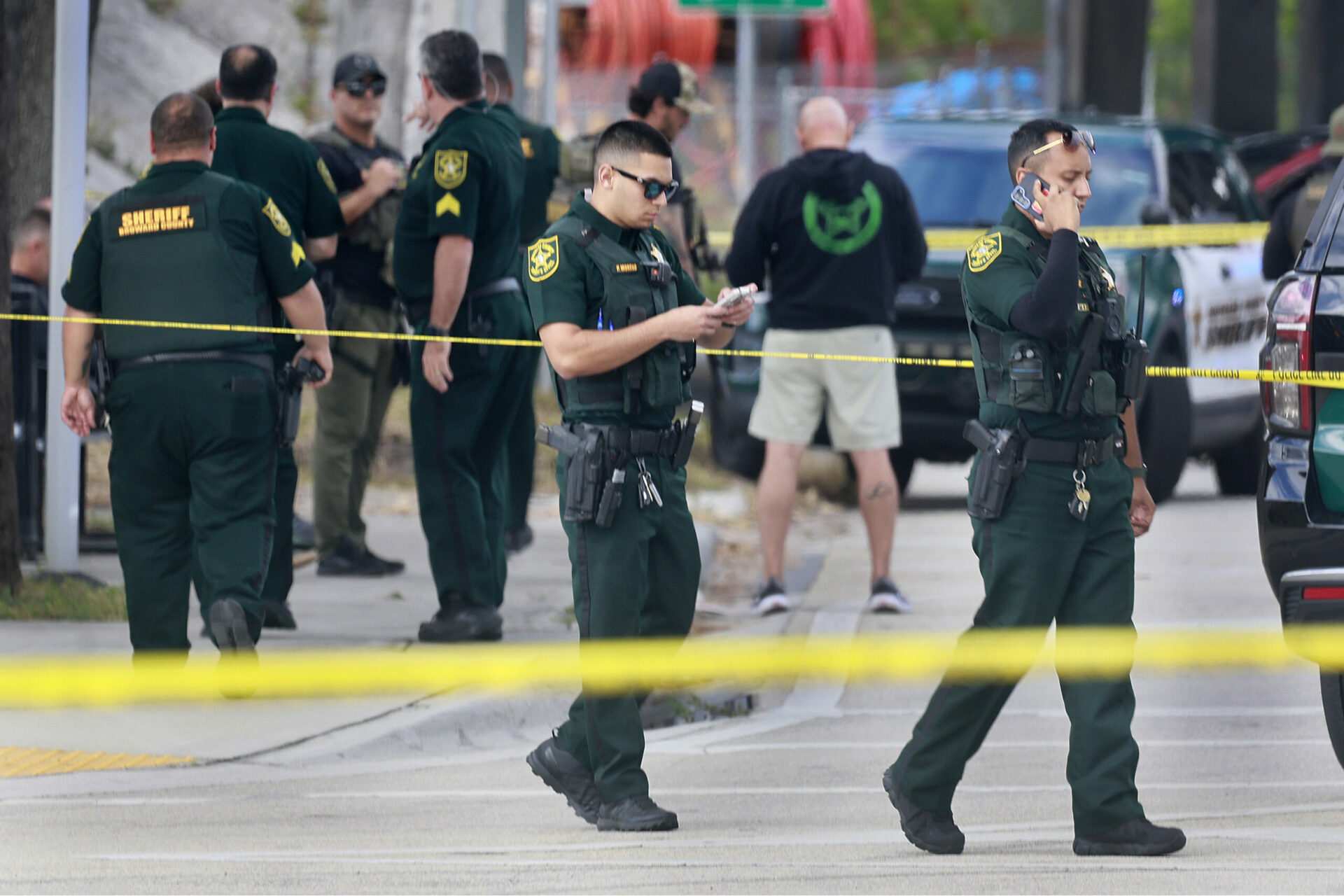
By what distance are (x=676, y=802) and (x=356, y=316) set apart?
396 centimetres

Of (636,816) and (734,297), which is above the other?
(734,297)

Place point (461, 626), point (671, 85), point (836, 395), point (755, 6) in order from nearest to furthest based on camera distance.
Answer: point (461, 626), point (671, 85), point (836, 395), point (755, 6)

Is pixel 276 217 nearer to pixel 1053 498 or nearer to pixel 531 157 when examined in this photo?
pixel 531 157

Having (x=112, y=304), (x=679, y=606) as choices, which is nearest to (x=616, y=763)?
(x=679, y=606)

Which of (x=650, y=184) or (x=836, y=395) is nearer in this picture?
(x=650, y=184)

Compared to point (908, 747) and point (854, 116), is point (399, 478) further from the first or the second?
point (854, 116)

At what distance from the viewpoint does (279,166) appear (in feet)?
28.9

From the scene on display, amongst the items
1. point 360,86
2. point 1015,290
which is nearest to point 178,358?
point 360,86

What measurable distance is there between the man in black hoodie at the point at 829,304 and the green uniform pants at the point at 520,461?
1267mm

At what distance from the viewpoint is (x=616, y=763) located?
20.4 ft

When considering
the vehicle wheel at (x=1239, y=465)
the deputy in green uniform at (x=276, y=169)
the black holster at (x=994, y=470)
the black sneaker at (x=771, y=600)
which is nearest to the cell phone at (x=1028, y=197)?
the black holster at (x=994, y=470)

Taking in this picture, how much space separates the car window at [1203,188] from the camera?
13609mm

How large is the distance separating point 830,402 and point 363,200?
2048 millimetres

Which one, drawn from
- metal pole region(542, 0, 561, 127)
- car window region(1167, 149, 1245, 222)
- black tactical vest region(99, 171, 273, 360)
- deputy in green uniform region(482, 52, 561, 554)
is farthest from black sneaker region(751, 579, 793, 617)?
metal pole region(542, 0, 561, 127)
